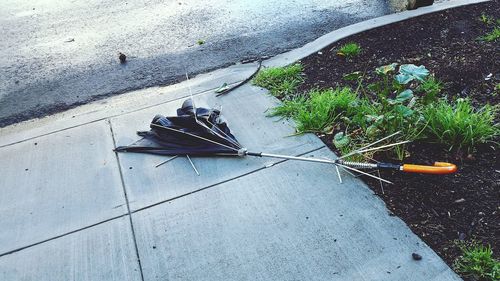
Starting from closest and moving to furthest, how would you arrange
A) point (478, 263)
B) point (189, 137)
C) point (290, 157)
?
point (478, 263), point (290, 157), point (189, 137)

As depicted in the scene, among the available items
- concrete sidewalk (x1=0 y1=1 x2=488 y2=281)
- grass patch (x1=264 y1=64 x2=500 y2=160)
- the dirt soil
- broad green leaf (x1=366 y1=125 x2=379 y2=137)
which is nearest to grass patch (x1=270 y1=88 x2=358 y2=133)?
grass patch (x1=264 y1=64 x2=500 y2=160)

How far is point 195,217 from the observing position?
2.68 meters

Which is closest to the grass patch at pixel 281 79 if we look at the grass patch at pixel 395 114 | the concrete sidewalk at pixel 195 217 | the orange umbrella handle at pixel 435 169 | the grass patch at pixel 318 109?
the grass patch at pixel 395 114

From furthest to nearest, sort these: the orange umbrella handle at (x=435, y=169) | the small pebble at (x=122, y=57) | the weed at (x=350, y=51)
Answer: the small pebble at (x=122, y=57) < the weed at (x=350, y=51) < the orange umbrella handle at (x=435, y=169)

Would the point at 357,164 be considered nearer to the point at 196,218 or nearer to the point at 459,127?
the point at 459,127

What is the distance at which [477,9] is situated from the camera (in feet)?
16.3

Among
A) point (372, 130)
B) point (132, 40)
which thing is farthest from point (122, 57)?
point (372, 130)

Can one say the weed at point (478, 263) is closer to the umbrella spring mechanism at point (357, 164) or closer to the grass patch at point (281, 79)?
the umbrella spring mechanism at point (357, 164)

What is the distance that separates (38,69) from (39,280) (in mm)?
3465

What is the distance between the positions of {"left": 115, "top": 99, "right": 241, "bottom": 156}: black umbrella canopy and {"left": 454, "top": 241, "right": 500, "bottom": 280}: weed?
5.16 ft

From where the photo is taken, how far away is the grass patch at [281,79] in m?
3.94

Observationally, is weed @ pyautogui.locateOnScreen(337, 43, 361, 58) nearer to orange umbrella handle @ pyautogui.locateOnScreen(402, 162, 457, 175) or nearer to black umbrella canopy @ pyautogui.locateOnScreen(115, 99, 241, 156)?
black umbrella canopy @ pyautogui.locateOnScreen(115, 99, 241, 156)

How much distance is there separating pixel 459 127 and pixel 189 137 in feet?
6.08

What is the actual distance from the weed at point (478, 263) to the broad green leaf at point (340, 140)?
1.00m
